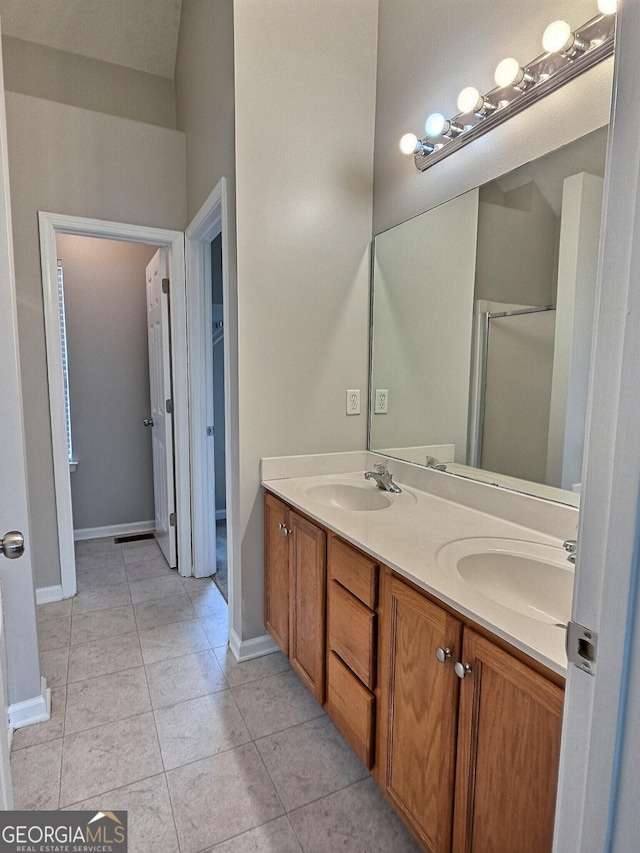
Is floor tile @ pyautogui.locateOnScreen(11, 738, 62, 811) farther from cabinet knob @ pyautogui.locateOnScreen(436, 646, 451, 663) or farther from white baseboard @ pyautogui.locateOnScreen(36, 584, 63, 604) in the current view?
cabinet knob @ pyautogui.locateOnScreen(436, 646, 451, 663)

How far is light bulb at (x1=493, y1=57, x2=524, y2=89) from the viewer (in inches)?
51.3

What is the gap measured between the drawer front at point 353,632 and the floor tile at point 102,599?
157 cm

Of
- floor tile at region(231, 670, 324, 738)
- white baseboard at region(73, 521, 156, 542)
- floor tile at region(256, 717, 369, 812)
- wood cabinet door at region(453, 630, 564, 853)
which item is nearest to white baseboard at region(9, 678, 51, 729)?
floor tile at region(231, 670, 324, 738)

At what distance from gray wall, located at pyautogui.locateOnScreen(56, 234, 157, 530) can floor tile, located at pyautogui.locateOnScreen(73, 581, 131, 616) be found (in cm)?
91

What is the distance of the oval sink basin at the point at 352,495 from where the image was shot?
6.02 ft

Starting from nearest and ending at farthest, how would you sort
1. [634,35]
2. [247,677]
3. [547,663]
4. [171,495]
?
[634,35] → [547,663] → [247,677] → [171,495]

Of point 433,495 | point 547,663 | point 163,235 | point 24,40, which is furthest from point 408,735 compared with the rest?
point 24,40

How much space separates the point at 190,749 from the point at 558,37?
2396 mm

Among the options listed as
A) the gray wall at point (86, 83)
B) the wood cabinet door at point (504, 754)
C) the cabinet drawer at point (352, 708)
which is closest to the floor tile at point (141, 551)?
the cabinet drawer at point (352, 708)

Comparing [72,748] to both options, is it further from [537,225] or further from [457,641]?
[537,225]

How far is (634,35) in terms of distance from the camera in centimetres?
43

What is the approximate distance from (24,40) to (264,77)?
5.43 ft

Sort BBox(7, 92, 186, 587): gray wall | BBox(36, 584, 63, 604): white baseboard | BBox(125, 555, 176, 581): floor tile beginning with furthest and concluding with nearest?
BBox(125, 555, 176, 581): floor tile, BBox(36, 584, 63, 604): white baseboard, BBox(7, 92, 186, 587): gray wall

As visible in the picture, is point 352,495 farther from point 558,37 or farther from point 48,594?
point 48,594
